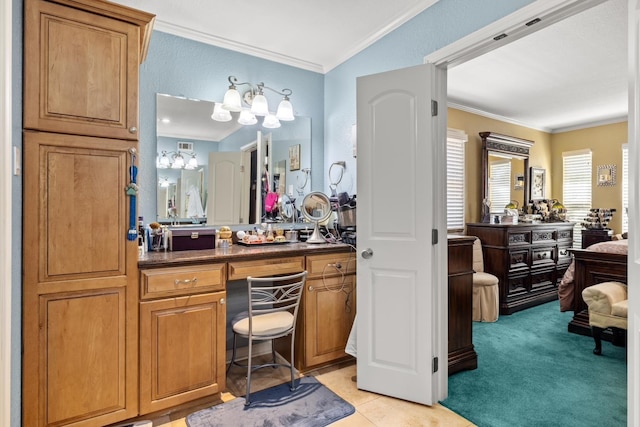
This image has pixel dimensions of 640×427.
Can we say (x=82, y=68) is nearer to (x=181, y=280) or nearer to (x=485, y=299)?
(x=181, y=280)

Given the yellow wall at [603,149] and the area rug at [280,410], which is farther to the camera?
the yellow wall at [603,149]

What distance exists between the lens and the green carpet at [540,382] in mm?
1992

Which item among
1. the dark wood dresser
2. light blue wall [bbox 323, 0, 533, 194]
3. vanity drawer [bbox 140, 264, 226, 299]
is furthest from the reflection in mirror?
vanity drawer [bbox 140, 264, 226, 299]

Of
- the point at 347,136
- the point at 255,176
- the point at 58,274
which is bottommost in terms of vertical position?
the point at 58,274

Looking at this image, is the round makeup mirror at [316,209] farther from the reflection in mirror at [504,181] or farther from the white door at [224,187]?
the reflection in mirror at [504,181]

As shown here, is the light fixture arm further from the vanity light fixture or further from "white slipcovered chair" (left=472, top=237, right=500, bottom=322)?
"white slipcovered chair" (left=472, top=237, right=500, bottom=322)

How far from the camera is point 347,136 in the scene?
10.2ft

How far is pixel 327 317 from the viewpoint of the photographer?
8.38ft

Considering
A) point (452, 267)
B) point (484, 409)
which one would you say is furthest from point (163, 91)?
point (484, 409)

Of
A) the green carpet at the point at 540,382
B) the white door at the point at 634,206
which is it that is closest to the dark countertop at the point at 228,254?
the green carpet at the point at 540,382

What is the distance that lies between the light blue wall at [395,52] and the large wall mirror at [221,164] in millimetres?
290

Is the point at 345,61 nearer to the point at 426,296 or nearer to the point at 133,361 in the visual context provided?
the point at 426,296

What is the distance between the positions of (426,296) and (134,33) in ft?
7.37

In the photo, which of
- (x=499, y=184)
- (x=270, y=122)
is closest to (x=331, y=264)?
(x=270, y=122)
